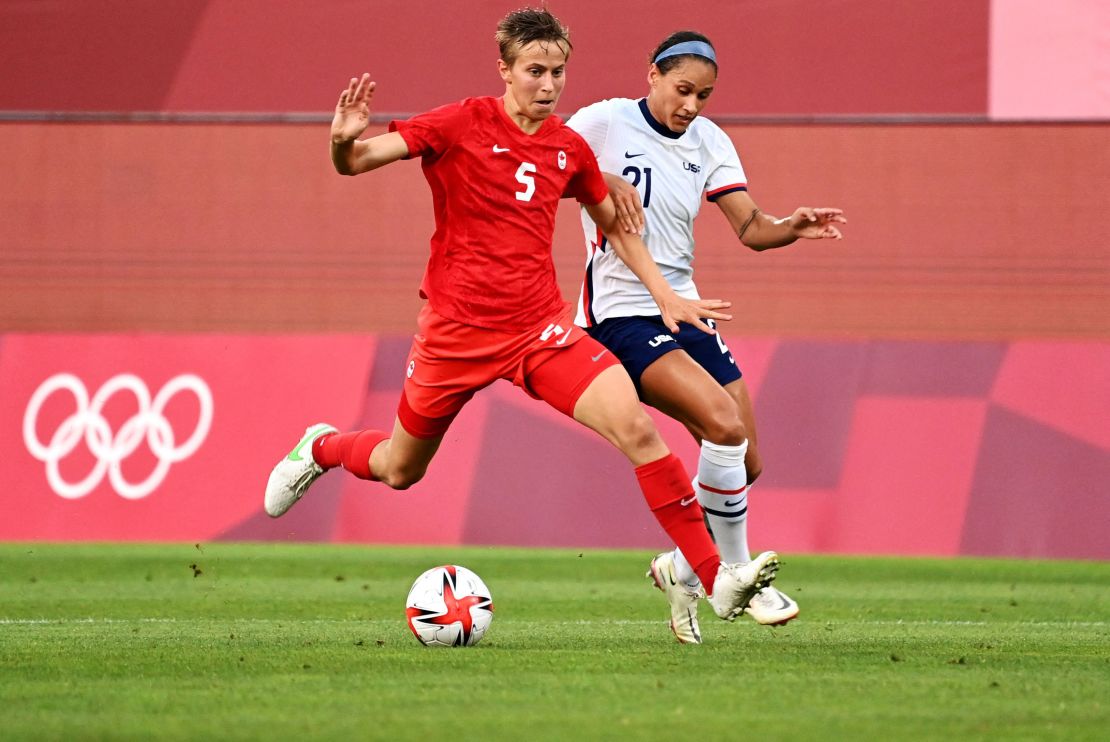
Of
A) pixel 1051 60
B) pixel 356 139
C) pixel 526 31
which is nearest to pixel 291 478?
pixel 356 139

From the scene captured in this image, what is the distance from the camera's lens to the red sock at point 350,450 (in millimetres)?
7680

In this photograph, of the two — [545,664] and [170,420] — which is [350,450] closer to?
[545,664]

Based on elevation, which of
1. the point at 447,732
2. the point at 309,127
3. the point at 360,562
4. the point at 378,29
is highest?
the point at 378,29

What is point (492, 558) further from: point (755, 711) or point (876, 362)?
point (755, 711)

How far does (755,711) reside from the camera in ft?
16.6

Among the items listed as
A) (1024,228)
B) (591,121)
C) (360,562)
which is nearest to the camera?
(591,121)

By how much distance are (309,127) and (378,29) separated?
43.1 inches

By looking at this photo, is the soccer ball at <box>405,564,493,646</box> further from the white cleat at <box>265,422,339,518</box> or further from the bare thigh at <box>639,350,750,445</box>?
the white cleat at <box>265,422,339,518</box>

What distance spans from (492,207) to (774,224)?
58.6 inches

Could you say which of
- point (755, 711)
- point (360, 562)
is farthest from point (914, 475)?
point (755, 711)

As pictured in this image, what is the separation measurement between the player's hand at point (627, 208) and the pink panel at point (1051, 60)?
869 centimetres

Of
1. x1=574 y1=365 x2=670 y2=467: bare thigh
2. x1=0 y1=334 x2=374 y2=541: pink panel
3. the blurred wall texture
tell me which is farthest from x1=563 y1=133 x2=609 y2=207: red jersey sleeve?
x1=0 y1=334 x2=374 y2=541: pink panel

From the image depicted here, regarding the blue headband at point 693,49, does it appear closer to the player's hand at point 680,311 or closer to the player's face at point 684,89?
the player's face at point 684,89

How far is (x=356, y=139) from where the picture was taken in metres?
6.38
